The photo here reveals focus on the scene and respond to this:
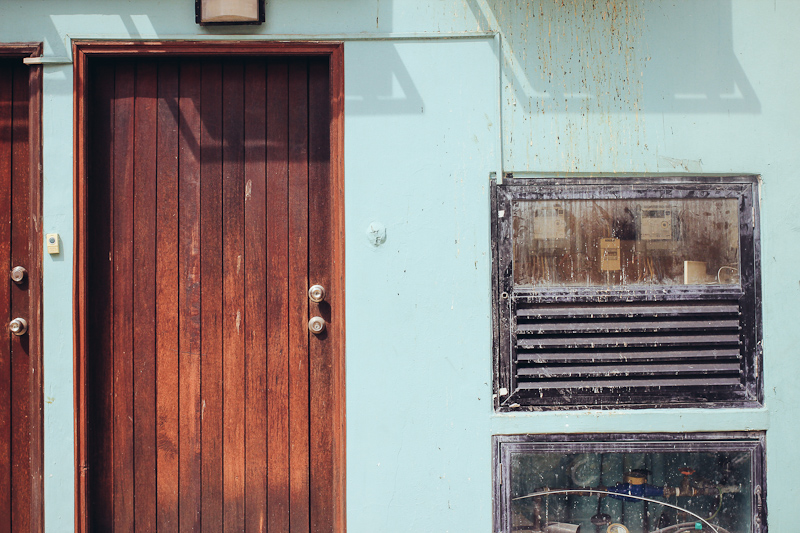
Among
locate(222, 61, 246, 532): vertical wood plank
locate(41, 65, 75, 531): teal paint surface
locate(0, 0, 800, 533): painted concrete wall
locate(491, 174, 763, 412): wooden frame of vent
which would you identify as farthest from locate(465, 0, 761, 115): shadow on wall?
locate(41, 65, 75, 531): teal paint surface

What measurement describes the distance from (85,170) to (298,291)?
1.11 m

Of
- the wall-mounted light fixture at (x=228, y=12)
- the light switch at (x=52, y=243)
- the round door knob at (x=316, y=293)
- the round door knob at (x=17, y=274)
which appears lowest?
the round door knob at (x=316, y=293)

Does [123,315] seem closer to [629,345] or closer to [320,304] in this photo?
[320,304]

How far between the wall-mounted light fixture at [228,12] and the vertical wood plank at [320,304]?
12.2 inches

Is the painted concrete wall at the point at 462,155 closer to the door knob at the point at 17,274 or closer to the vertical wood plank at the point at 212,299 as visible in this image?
the door knob at the point at 17,274

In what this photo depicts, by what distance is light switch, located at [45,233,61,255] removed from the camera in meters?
2.19

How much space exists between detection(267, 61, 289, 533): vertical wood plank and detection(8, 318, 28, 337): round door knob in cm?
113

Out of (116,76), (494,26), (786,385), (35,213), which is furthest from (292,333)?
(786,385)

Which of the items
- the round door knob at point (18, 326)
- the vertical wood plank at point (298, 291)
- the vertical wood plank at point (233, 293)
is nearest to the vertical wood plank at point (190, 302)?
the vertical wood plank at point (233, 293)

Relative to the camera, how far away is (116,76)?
2.30 m

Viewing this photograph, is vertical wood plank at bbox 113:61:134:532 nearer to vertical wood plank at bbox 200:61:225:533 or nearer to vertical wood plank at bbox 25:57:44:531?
vertical wood plank at bbox 25:57:44:531

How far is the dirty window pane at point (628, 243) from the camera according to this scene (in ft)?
7.32

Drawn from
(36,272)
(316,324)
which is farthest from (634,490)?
(36,272)

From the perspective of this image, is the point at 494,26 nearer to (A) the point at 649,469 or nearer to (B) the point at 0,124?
(A) the point at 649,469
